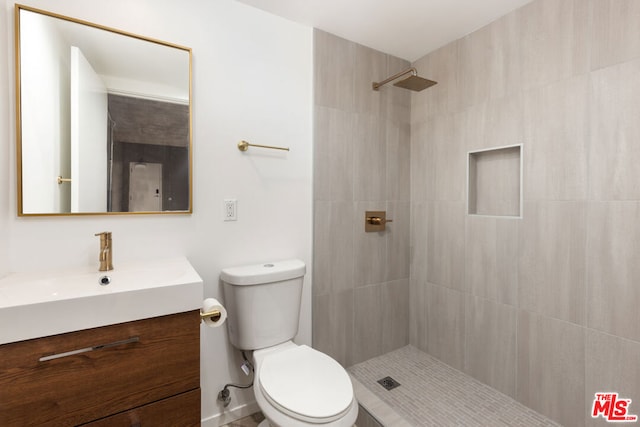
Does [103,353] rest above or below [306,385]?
above

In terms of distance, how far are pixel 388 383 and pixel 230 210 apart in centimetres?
140

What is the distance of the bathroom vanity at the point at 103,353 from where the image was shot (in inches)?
31.7

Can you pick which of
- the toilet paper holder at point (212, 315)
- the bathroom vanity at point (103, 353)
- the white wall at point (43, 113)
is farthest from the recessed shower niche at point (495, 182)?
the white wall at point (43, 113)

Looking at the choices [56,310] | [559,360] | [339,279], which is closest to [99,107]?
[56,310]

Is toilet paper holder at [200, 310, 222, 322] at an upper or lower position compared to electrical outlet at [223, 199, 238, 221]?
lower

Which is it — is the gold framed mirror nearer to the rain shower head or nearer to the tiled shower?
the tiled shower

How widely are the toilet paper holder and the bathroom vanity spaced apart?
0.06 metres

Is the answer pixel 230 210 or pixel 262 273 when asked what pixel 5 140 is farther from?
pixel 262 273

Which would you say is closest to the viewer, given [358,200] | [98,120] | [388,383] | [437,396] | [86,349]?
[86,349]

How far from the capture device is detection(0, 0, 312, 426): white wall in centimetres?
122

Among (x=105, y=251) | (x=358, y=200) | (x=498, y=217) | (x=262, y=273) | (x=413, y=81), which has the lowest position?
(x=262, y=273)

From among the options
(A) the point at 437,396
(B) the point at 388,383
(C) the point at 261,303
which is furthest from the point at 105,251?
(A) the point at 437,396

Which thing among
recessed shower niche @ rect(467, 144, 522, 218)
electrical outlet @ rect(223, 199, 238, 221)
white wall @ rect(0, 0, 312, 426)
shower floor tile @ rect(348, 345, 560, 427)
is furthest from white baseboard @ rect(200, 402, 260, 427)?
recessed shower niche @ rect(467, 144, 522, 218)

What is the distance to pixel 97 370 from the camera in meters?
0.89
